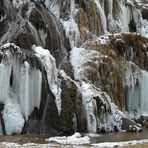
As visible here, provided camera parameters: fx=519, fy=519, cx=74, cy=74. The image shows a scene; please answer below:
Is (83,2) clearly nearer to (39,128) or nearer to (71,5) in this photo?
(71,5)

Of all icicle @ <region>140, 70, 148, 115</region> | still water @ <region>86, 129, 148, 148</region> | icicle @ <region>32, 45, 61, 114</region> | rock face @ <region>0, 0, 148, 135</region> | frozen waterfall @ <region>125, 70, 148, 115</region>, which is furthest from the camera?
icicle @ <region>140, 70, 148, 115</region>

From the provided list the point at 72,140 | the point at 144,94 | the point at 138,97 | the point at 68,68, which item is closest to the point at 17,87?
the point at 72,140

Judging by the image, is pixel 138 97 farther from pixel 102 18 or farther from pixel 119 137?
pixel 119 137

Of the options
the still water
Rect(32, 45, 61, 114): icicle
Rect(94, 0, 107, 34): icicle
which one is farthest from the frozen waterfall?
Rect(32, 45, 61, 114): icicle

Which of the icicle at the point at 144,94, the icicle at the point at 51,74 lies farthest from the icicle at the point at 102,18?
the icicle at the point at 51,74

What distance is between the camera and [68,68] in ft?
111

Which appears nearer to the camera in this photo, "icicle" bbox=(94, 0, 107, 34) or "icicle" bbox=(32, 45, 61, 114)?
"icicle" bbox=(32, 45, 61, 114)

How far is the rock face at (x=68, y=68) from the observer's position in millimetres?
28766

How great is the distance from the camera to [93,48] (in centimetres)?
3625

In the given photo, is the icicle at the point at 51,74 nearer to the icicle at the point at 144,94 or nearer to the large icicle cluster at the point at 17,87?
the large icicle cluster at the point at 17,87

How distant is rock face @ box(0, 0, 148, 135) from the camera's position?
28.8m

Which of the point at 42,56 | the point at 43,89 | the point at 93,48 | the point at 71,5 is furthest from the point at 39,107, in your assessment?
the point at 71,5

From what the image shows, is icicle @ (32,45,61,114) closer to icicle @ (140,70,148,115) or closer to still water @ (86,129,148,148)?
still water @ (86,129,148,148)

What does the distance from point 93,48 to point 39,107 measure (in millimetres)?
8652
